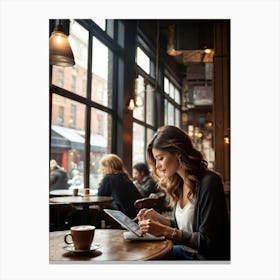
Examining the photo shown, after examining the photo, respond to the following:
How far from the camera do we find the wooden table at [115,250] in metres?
1.47

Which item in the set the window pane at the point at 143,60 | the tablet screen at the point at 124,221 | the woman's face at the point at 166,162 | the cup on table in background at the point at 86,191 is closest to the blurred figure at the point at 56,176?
the cup on table in background at the point at 86,191

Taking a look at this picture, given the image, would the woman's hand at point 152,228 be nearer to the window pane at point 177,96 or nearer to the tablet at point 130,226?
the tablet at point 130,226

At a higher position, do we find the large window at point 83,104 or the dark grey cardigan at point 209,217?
the large window at point 83,104

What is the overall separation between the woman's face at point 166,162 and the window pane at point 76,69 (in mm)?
702

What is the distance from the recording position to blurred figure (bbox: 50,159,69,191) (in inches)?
80.3

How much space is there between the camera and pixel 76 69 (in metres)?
2.27

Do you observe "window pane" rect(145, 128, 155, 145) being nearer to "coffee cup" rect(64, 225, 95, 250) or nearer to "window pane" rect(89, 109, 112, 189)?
"window pane" rect(89, 109, 112, 189)

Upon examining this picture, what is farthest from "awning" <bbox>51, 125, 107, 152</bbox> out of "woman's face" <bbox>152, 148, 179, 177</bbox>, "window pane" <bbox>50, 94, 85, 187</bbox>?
"woman's face" <bbox>152, 148, 179, 177</bbox>

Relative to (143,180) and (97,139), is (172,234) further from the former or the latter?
(97,139)

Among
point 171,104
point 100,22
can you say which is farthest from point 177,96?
point 100,22

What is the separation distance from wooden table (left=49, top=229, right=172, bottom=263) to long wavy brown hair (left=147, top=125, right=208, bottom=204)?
0.38 meters

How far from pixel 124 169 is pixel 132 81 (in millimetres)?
613
